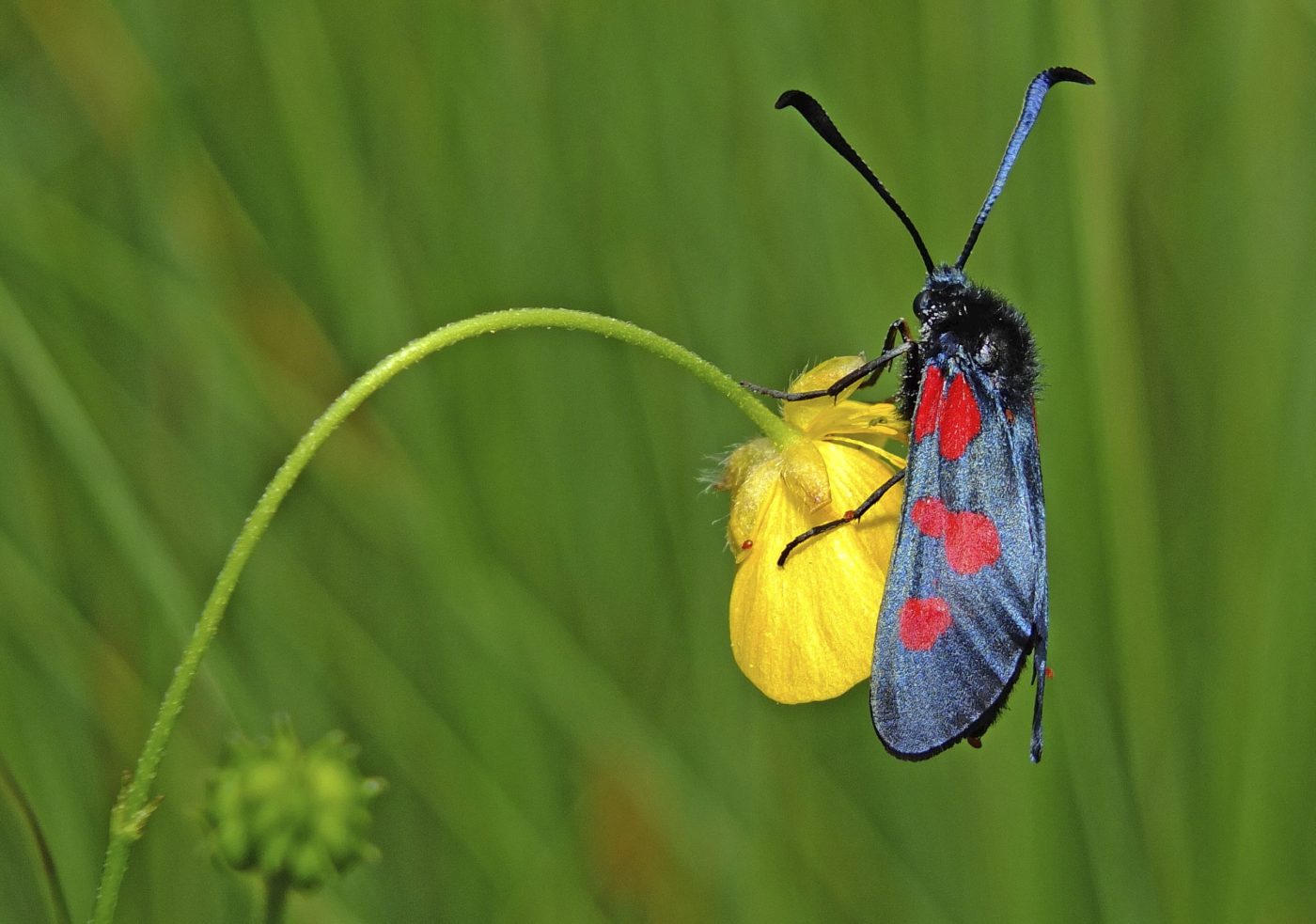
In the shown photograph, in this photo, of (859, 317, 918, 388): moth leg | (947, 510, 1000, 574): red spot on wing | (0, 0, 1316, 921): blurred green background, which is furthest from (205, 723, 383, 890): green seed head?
(859, 317, 918, 388): moth leg

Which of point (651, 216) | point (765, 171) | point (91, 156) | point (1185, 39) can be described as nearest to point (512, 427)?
point (651, 216)

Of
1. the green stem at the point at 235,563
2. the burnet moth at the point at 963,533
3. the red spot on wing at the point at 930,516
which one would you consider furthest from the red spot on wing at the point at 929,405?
the green stem at the point at 235,563

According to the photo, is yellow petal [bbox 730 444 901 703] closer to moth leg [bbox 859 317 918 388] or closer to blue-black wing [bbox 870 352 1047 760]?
blue-black wing [bbox 870 352 1047 760]

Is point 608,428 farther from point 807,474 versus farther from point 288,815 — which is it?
point 288,815

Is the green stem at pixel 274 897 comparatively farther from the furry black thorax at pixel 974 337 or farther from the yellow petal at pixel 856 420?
the furry black thorax at pixel 974 337

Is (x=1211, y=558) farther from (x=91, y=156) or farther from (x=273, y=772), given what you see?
(x=91, y=156)

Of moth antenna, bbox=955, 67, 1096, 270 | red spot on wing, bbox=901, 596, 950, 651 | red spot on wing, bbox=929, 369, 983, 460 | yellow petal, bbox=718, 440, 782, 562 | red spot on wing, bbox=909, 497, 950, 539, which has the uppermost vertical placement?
moth antenna, bbox=955, 67, 1096, 270

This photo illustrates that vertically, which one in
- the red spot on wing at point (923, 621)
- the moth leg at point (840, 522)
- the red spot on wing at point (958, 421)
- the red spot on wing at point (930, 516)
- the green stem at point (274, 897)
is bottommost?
the red spot on wing at point (923, 621)
